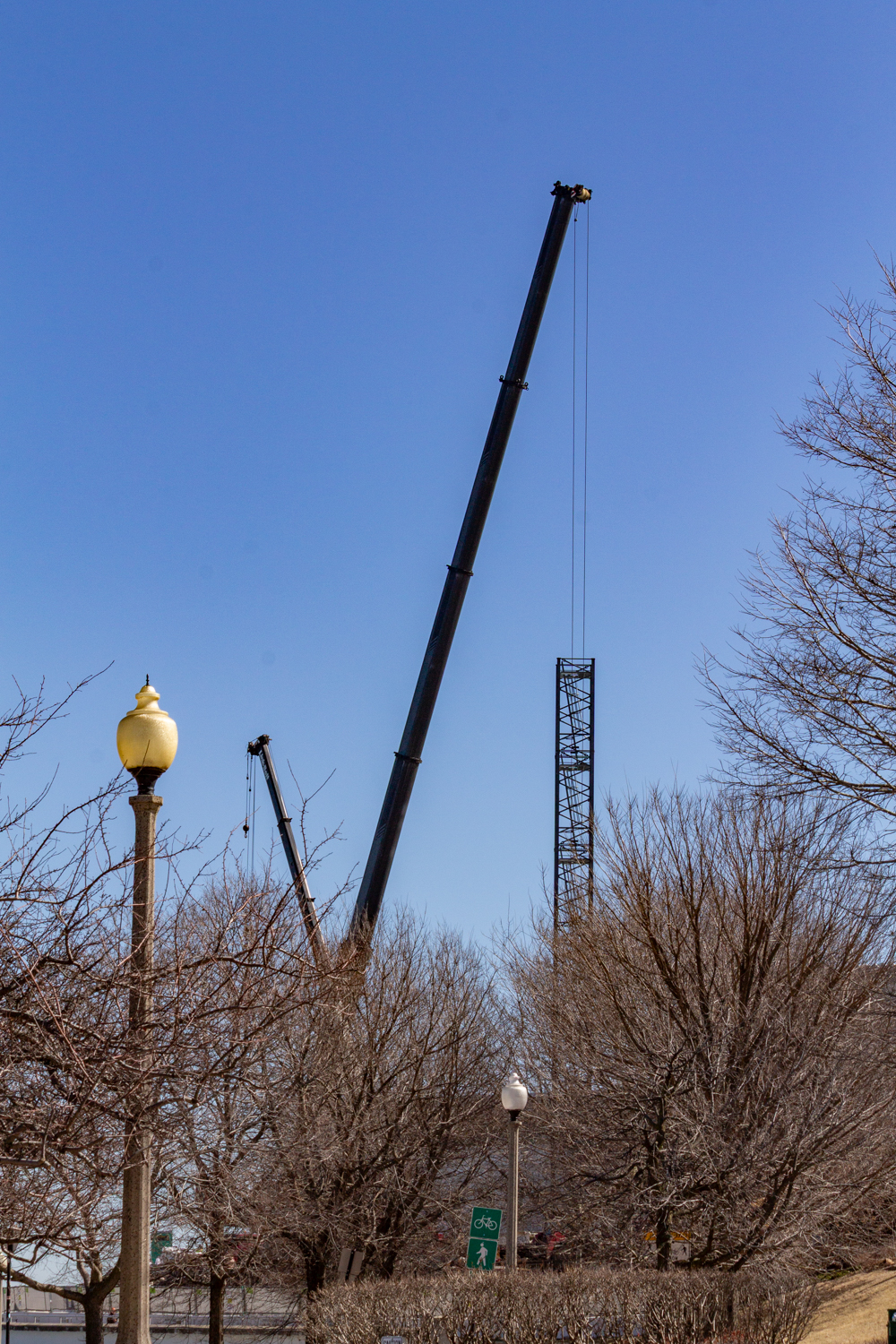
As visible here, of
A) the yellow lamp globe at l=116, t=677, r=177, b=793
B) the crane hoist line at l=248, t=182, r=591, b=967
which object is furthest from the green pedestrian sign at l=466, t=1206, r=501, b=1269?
the yellow lamp globe at l=116, t=677, r=177, b=793

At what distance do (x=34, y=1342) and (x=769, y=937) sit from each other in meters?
28.0

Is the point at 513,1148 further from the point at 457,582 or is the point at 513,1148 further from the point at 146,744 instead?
the point at 457,582

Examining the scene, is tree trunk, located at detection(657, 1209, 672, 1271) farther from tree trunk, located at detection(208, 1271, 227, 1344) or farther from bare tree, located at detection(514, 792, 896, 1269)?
tree trunk, located at detection(208, 1271, 227, 1344)

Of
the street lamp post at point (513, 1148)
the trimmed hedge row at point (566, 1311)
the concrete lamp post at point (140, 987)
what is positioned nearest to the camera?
the concrete lamp post at point (140, 987)

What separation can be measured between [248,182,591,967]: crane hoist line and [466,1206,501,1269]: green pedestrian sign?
7203mm

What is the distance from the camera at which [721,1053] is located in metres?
17.5

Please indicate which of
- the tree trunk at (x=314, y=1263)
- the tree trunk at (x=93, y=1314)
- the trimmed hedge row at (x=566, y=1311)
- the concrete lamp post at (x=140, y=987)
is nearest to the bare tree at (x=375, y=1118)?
the tree trunk at (x=314, y=1263)

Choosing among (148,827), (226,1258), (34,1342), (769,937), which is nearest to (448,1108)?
(226,1258)

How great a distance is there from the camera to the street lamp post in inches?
562

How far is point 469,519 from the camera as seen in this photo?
2348 centimetres

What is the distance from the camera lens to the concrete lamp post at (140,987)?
6.20m

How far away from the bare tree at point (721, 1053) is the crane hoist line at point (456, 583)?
164 inches

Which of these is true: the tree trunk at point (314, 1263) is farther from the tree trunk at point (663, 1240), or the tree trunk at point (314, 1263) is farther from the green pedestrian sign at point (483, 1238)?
the tree trunk at point (663, 1240)

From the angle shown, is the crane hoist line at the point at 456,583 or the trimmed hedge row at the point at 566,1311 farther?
the crane hoist line at the point at 456,583
